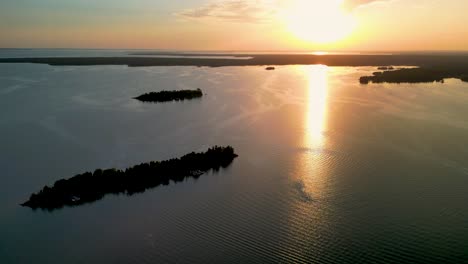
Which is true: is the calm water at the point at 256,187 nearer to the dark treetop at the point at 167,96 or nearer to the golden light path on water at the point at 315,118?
the golden light path on water at the point at 315,118

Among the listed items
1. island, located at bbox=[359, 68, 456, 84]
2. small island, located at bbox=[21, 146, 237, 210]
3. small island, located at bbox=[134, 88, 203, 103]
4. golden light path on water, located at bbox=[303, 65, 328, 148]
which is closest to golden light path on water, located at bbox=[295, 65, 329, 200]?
golden light path on water, located at bbox=[303, 65, 328, 148]

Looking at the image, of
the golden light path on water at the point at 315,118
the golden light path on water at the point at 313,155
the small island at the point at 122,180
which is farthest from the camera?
the golden light path on water at the point at 315,118

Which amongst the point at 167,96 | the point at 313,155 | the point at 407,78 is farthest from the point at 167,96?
the point at 407,78

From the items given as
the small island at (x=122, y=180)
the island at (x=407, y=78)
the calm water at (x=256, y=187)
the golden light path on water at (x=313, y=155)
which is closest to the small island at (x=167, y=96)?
the calm water at (x=256, y=187)

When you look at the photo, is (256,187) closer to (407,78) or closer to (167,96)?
(167,96)

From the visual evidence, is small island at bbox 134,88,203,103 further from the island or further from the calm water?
the island

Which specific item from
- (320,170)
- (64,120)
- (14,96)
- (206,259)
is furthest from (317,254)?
(14,96)
